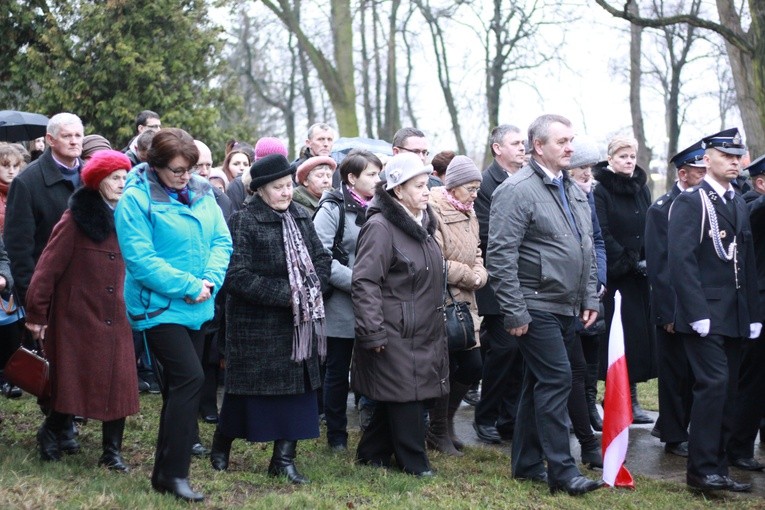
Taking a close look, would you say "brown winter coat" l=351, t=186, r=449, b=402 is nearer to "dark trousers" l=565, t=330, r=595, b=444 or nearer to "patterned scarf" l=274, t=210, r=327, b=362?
"patterned scarf" l=274, t=210, r=327, b=362

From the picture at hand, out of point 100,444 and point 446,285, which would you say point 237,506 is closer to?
point 100,444

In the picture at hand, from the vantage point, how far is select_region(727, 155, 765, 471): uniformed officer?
25.2 ft

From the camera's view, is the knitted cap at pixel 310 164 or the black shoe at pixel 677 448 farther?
the knitted cap at pixel 310 164

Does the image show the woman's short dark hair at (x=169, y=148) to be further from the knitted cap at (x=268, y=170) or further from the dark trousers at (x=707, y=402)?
the dark trousers at (x=707, y=402)

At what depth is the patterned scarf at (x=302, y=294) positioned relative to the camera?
21.2 ft

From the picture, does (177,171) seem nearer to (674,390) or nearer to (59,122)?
(59,122)

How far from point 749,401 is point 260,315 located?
146 inches

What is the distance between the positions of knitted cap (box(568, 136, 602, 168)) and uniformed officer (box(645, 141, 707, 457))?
0.62m

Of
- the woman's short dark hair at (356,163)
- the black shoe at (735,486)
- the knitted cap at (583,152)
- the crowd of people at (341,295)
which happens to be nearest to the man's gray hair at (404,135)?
the woman's short dark hair at (356,163)

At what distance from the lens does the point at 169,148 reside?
5867 mm

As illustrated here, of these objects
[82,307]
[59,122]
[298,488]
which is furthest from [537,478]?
[59,122]

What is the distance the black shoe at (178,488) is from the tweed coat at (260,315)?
2.63 feet

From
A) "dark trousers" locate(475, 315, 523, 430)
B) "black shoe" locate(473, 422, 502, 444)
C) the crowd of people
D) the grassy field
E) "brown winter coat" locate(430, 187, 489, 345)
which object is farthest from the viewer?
"black shoe" locate(473, 422, 502, 444)

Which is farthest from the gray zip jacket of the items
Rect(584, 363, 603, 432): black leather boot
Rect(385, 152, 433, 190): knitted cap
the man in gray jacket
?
Rect(584, 363, 603, 432): black leather boot
